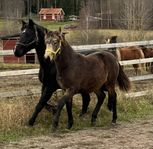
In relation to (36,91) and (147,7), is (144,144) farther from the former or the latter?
(147,7)

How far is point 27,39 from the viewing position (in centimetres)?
813

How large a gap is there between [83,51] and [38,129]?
9.40 ft

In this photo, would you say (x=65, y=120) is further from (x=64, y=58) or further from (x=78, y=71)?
(x=64, y=58)

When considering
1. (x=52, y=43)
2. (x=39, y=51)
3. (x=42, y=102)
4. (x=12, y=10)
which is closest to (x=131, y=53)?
(x=39, y=51)

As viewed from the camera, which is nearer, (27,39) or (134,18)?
(27,39)

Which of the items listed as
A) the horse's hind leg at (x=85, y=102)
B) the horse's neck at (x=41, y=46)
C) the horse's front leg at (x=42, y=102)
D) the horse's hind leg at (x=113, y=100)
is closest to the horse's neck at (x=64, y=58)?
the horse's neck at (x=41, y=46)

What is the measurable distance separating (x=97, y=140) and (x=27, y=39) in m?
2.33

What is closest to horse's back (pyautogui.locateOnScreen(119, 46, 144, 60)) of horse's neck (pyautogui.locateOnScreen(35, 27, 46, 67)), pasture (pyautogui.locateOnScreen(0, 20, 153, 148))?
pasture (pyautogui.locateOnScreen(0, 20, 153, 148))

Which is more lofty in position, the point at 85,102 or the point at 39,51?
the point at 39,51

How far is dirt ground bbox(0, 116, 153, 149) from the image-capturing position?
22.6ft

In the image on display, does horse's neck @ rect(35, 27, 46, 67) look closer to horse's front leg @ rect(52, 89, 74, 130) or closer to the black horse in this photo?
the black horse

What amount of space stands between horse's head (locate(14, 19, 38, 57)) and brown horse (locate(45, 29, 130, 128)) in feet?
2.29

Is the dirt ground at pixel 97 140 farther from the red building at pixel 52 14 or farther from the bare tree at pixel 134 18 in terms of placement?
the red building at pixel 52 14

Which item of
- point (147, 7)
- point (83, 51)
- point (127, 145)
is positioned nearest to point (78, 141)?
point (127, 145)
